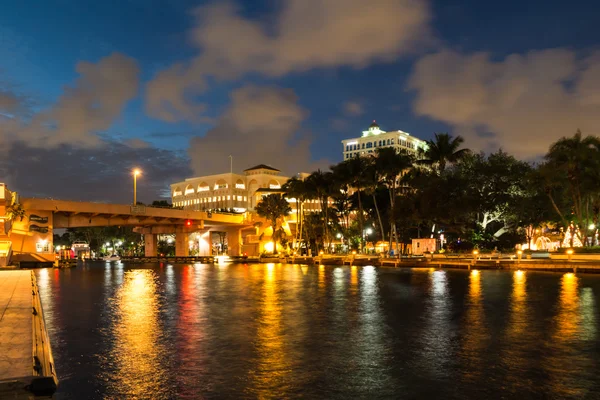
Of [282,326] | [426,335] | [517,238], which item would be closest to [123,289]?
[282,326]

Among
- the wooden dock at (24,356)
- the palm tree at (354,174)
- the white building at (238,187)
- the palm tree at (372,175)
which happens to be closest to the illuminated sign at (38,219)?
the palm tree at (354,174)

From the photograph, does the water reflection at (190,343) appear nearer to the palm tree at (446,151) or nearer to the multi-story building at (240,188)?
the palm tree at (446,151)

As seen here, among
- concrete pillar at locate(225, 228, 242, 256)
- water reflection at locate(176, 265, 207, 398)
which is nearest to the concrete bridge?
concrete pillar at locate(225, 228, 242, 256)

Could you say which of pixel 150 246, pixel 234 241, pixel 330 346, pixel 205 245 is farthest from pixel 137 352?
pixel 205 245

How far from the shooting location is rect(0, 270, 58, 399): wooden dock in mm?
9550

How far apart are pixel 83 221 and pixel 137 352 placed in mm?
67704

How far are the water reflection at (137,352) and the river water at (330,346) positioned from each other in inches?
1.7

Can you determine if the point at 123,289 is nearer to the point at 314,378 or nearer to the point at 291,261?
the point at 314,378

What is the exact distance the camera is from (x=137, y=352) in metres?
15.8

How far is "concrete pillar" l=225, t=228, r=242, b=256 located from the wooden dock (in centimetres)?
9777

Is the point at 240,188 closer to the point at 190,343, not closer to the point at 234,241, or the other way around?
the point at 234,241

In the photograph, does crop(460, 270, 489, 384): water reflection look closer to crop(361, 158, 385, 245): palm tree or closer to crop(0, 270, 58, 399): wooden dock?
crop(0, 270, 58, 399): wooden dock

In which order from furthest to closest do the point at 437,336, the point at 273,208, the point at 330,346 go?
the point at 273,208 → the point at 437,336 → the point at 330,346

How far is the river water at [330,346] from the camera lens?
12039 mm
